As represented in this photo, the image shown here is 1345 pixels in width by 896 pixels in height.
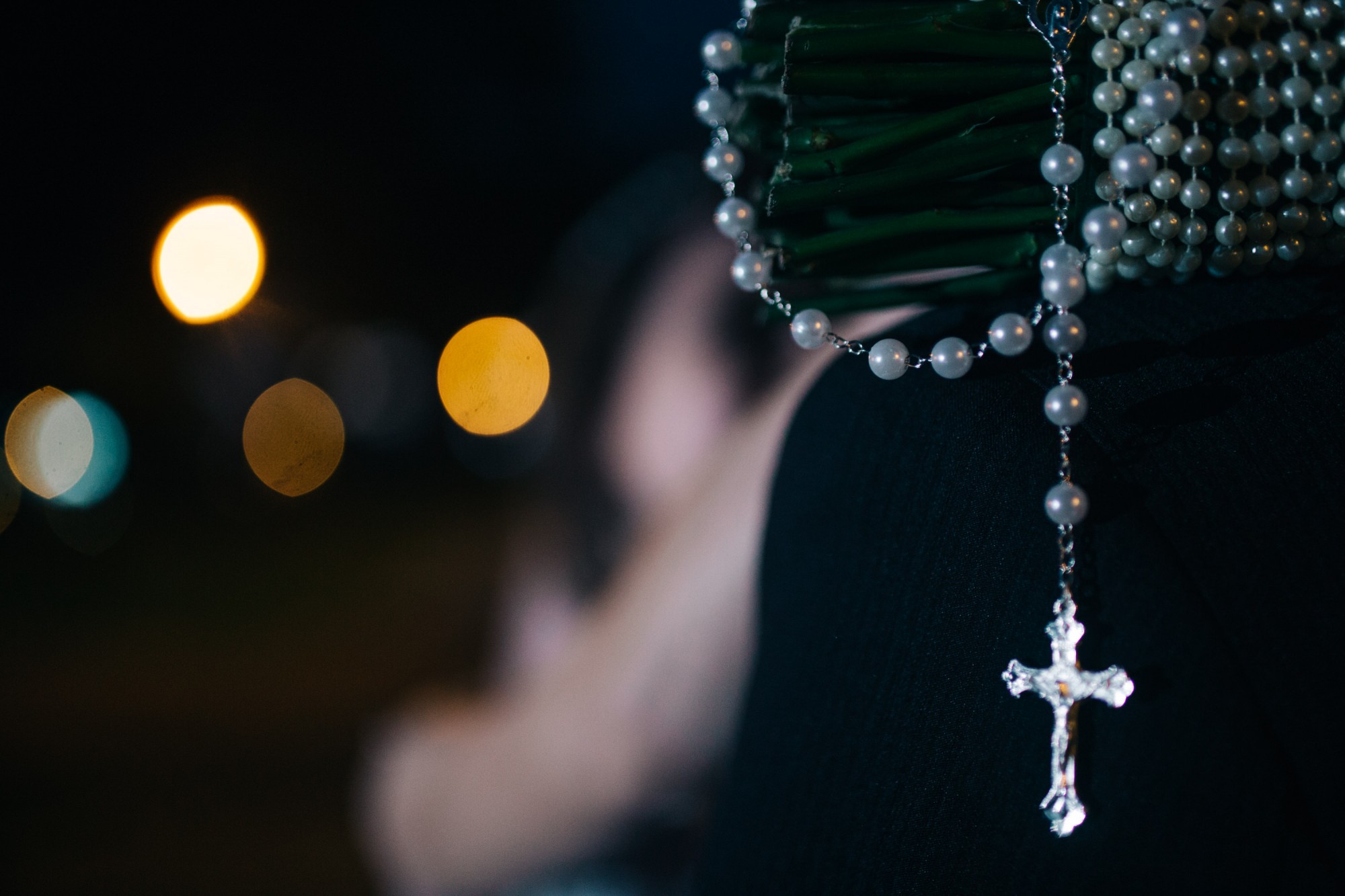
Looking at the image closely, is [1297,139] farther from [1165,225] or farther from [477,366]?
[477,366]

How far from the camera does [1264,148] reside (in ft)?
1.29

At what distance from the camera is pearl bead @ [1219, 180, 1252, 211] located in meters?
0.39

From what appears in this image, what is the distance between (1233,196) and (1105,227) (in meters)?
0.07

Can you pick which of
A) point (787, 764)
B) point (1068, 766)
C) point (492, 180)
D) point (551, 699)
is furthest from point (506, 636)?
point (492, 180)

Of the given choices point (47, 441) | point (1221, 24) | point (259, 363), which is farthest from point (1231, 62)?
point (259, 363)

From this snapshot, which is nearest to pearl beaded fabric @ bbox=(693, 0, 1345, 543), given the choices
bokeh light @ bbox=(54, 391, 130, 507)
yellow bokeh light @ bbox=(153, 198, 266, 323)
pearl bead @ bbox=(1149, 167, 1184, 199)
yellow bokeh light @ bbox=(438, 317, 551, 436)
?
pearl bead @ bbox=(1149, 167, 1184, 199)

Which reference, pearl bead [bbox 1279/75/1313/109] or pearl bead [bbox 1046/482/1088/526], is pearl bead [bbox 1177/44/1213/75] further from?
pearl bead [bbox 1046/482/1088/526]

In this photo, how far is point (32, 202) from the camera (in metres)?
1.68

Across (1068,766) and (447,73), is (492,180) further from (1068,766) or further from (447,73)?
(1068,766)

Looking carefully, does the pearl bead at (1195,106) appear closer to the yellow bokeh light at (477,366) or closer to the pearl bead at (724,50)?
the pearl bead at (724,50)

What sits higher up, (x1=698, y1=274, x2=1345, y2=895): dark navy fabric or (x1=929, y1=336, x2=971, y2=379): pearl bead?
(x1=929, y1=336, x2=971, y2=379): pearl bead

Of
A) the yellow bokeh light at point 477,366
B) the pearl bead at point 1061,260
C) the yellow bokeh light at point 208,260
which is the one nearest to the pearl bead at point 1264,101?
the pearl bead at point 1061,260

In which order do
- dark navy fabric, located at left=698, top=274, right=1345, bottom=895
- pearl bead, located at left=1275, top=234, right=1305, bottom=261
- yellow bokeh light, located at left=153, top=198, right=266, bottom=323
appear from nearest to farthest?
dark navy fabric, located at left=698, top=274, right=1345, bottom=895 → pearl bead, located at left=1275, top=234, right=1305, bottom=261 → yellow bokeh light, located at left=153, top=198, right=266, bottom=323

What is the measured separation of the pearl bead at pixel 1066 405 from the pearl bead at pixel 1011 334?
0.05 meters
